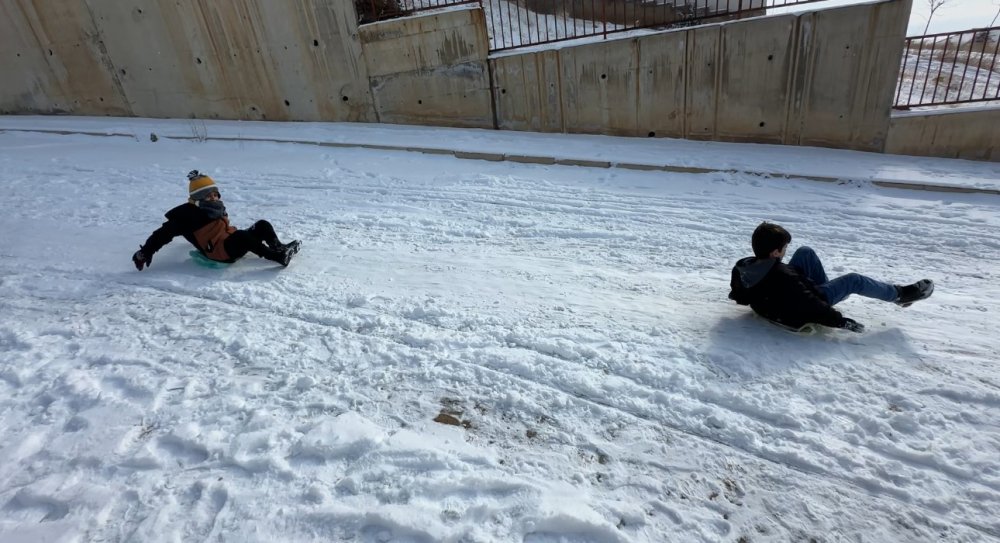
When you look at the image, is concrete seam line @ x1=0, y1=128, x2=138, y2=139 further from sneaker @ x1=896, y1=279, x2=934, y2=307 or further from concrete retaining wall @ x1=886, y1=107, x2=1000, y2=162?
concrete retaining wall @ x1=886, y1=107, x2=1000, y2=162

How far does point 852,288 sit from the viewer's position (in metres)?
3.42

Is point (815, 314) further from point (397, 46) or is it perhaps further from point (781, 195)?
point (397, 46)

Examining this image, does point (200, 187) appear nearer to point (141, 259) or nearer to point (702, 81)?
point (141, 259)

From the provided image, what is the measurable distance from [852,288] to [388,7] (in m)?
9.23

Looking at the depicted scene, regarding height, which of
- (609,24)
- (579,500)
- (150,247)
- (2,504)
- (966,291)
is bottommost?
(966,291)

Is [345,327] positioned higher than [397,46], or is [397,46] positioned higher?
[397,46]

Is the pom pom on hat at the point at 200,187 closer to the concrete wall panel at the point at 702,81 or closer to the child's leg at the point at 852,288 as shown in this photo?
the child's leg at the point at 852,288

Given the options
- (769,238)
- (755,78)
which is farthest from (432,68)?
(769,238)

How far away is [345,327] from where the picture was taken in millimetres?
3582

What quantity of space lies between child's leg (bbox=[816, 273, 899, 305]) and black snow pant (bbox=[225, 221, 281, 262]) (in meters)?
4.36

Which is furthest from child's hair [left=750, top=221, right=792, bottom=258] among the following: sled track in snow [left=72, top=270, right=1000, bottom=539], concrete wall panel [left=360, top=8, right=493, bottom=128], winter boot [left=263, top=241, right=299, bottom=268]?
concrete wall panel [left=360, top=8, right=493, bottom=128]

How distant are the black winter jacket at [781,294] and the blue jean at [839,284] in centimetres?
10

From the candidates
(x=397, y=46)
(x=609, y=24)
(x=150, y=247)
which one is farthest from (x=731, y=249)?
(x=609, y=24)

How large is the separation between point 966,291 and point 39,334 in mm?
6963
